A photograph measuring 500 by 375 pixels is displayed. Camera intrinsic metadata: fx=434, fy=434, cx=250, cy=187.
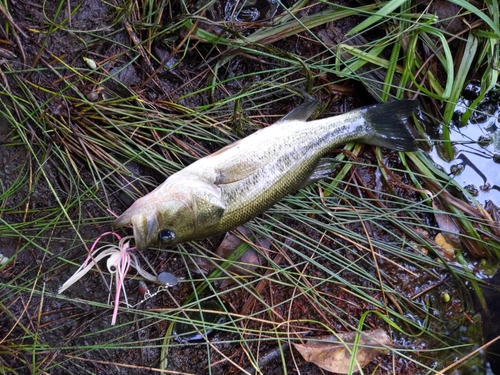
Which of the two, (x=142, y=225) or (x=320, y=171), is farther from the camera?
(x=320, y=171)

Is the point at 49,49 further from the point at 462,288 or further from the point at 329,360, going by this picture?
the point at 462,288

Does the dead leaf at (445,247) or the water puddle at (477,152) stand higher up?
the water puddle at (477,152)

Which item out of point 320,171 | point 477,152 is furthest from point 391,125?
point 477,152

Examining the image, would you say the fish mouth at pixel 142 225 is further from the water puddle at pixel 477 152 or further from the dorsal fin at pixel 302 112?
the water puddle at pixel 477 152

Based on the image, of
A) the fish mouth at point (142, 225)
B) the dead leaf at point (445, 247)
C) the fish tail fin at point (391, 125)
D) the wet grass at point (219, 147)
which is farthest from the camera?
the dead leaf at point (445, 247)

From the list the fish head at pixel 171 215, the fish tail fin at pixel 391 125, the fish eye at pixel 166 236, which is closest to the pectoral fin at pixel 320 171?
the fish tail fin at pixel 391 125

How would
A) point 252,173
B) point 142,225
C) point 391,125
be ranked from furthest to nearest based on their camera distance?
point 391,125
point 252,173
point 142,225

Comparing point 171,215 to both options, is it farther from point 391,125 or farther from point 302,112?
point 391,125

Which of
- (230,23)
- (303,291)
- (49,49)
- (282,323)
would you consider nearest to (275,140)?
(230,23)
